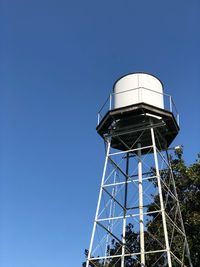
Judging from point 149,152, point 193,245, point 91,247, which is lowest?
point 91,247

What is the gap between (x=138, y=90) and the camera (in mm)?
20953

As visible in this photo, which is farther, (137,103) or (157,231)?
(157,231)

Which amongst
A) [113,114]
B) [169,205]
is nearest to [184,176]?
[169,205]

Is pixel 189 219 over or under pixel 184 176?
under

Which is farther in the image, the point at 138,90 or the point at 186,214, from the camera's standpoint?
the point at 186,214

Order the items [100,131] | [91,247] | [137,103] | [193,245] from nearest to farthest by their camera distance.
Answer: [91,247]
[137,103]
[100,131]
[193,245]

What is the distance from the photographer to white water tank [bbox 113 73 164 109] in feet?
68.3

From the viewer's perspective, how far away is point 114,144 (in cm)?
2206

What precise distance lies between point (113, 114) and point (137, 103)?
120 cm

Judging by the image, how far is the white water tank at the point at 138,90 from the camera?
68.3 feet

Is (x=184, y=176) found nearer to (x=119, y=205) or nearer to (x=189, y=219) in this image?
(x=189, y=219)

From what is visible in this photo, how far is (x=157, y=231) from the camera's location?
24750 mm

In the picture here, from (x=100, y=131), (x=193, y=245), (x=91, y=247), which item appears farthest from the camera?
(x=193, y=245)

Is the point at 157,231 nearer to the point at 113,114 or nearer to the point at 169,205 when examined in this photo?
the point at 169,205
